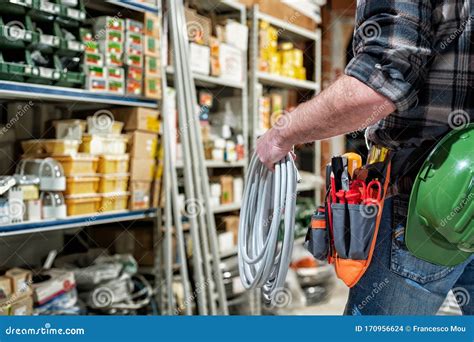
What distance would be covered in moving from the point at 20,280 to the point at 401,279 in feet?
5.53

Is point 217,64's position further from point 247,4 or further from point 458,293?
point 458,293

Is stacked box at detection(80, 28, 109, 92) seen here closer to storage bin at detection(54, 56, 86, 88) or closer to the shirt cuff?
storage bin at detection(54, 56, 86, 88)

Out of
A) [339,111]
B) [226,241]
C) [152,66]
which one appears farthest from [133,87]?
[339,111]

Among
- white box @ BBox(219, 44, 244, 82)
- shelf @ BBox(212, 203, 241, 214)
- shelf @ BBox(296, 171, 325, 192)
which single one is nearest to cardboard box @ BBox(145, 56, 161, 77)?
white box @ BBox(219, 44, 244, 82)

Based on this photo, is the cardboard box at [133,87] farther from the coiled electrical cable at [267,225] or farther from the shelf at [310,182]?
the shelf at [310,182]

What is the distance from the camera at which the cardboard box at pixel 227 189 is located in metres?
3.80

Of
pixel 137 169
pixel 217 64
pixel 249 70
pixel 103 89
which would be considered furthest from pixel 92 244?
pixel 249 70

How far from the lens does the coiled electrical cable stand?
5.23 feet

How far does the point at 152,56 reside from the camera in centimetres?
309

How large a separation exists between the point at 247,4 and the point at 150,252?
71.9 inches

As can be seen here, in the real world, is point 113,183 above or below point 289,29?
below

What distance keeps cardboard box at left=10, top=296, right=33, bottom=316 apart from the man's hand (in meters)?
1.39

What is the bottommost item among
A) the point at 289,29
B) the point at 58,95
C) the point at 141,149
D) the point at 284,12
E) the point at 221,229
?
the point at 221,229

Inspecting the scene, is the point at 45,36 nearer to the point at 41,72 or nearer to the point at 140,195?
the point at 41,72
